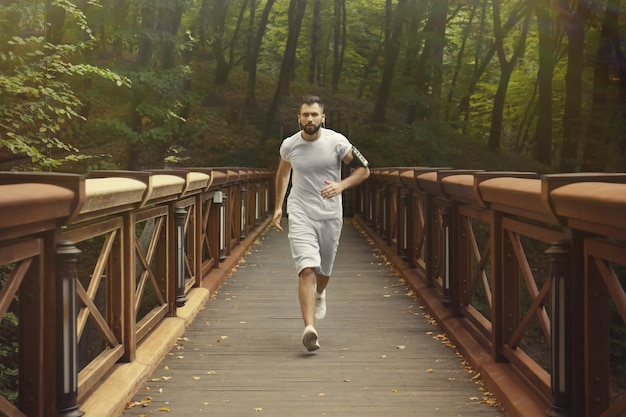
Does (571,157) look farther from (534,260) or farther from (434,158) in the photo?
(434,158)

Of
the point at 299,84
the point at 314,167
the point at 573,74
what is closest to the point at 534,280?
the point at 314,167

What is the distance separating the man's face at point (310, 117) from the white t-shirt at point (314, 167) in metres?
0.12

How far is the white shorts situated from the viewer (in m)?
6.69

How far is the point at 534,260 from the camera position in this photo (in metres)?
22.0

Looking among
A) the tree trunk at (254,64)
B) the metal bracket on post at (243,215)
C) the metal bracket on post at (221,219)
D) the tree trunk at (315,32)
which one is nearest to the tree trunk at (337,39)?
the tree trunk at (315,32)

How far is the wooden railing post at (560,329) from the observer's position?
3.74 meters

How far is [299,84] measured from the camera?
43719mm

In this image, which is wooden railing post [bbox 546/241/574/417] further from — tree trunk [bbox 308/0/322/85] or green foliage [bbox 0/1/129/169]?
tree trunk [bbox 308/0/322/85]

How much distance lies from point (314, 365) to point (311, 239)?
45.6 inches

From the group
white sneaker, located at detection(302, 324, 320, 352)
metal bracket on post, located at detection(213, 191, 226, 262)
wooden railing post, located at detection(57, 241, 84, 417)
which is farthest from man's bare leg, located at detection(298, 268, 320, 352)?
metal bracket on post, located at detection(213, 191, 226, 262)

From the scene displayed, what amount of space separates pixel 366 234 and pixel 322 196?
11640mm

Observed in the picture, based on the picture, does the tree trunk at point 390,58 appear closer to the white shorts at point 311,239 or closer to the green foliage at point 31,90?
the green foliage at point 31,90

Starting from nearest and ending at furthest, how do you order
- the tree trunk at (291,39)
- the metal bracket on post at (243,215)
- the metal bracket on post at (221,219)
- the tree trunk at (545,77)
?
the metal bracket on post at (221,219) → the metal bracket on post at (243,215) → the tree trunk at (545,77) → the tree trunk at (291,39)

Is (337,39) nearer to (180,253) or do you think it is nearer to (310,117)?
(180,253)
